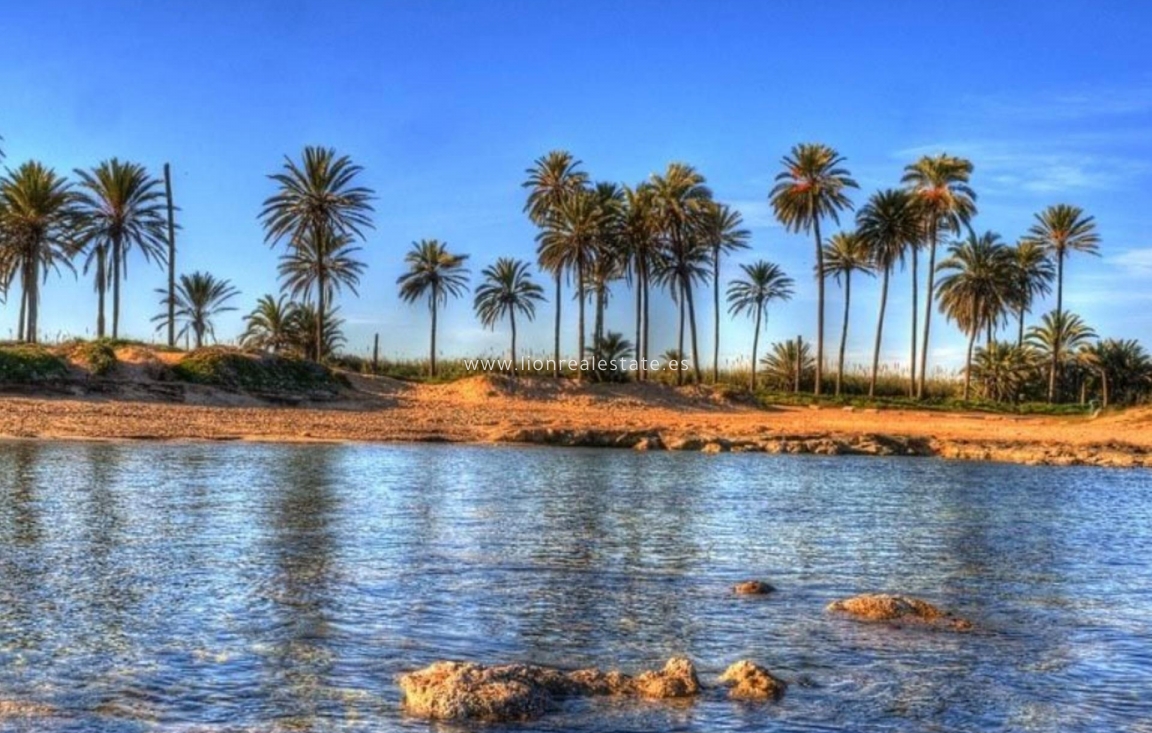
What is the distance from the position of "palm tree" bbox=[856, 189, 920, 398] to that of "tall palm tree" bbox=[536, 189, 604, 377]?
690 inches

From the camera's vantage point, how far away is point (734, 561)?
15.4 meters

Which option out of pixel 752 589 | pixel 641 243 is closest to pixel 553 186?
pixel 641 243

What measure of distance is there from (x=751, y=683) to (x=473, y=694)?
208 centimetres

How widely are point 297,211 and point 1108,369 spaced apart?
191 feet

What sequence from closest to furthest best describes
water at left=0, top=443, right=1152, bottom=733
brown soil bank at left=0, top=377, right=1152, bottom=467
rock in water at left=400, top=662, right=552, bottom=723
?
rock in water at left=400, top=662, right=552, bottom=723
water at left=0, top=443, right=1152, bottom=733
brown soil bank at left=0, top=377, right=1152, bottom=467

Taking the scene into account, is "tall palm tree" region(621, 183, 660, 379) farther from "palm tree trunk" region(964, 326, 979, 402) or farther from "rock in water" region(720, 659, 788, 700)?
"rock in water" region(720, 659, 788, 700)

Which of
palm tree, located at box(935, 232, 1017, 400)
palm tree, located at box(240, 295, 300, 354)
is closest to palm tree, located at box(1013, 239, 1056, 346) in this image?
palm tree, located at box(935, 232, 1017, 400)

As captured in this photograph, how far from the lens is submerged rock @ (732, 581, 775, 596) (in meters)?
12.8

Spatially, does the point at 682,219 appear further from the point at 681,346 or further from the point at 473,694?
the point at 473,694

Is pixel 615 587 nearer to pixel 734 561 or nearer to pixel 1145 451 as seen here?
pixel 734 561

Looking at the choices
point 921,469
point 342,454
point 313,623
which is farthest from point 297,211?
point 313,623

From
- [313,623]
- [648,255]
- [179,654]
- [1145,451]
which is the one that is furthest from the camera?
[648,255]

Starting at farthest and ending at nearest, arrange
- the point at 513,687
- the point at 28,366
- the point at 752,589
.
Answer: the point at 28,366 < the point at 752,589 < the point at 513,687

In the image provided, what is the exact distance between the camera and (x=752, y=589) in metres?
12.9
